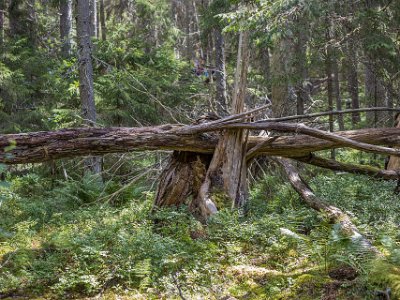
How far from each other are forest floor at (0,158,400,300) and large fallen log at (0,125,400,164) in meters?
0.77

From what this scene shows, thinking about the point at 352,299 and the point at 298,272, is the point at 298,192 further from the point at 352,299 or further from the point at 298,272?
the point at 352,299

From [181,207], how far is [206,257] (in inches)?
81.8

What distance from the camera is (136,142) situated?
745 cm

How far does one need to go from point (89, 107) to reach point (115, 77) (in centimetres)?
159

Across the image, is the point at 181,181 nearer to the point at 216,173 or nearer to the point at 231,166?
the point at 216,173

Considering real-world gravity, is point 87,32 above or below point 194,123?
above

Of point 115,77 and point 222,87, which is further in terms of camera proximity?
point 222,87

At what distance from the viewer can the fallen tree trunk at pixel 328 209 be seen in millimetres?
4921

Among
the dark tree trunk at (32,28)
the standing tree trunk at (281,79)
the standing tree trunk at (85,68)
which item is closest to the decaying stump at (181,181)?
the standing tree trunk at (85,68)

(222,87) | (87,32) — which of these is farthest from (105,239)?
(222,87)

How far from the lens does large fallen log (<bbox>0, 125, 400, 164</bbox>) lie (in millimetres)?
6781

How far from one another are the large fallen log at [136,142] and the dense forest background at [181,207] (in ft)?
1.78

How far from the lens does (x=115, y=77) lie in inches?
517

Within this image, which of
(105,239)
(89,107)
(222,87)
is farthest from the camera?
(222,87)
